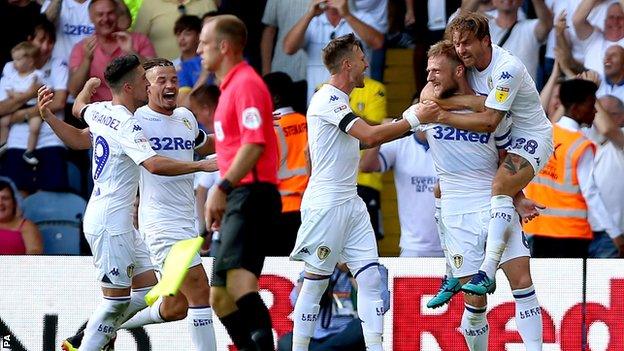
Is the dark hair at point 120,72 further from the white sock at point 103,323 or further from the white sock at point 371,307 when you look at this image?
the white sock at point 371,307

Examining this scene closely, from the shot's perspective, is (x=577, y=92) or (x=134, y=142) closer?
(x=134, y=142)

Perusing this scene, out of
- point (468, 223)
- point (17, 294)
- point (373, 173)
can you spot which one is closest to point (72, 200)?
point (17, 294)

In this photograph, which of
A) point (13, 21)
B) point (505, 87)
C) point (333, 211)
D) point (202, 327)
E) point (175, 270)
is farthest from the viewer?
point (13, 21)

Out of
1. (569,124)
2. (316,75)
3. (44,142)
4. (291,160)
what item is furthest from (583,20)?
(44,142)

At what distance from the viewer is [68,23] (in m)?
15.1

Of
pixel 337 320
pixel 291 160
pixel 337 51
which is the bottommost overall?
pixel 337 320

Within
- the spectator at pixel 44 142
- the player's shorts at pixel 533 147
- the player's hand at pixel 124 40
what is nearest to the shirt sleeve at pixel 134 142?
the player's shorts at pixel 533 147

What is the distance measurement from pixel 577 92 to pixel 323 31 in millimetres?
2617

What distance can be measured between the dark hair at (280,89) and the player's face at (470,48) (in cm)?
346

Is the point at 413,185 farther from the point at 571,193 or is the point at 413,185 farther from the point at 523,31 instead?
the point at 523,31

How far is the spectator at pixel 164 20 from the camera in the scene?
1514 centimetres

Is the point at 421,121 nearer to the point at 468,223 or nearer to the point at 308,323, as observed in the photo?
the point at 468,223

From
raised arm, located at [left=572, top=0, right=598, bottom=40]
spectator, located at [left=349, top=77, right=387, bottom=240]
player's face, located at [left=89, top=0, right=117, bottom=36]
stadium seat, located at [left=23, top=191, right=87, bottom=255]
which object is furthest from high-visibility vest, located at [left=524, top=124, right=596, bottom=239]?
player's face, located at [left=89, top=0, right=117, bottom=36]

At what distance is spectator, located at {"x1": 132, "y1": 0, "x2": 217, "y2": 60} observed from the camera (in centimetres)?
1514
